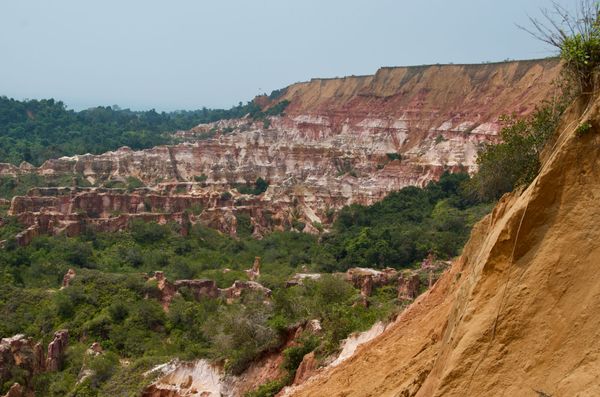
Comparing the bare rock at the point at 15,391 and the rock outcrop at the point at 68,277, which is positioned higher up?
the rock outcrop at the point at 68,277

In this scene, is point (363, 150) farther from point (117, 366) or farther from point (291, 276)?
point (117, 366)

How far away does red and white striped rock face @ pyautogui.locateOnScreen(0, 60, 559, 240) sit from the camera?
→ 1880 inches

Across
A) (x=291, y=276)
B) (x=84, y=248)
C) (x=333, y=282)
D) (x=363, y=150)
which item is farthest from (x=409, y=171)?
(x=333, y=282)

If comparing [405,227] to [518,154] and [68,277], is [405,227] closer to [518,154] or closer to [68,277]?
[68,277]

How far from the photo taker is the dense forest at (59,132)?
65.9m

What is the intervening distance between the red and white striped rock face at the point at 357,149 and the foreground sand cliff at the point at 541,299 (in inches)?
1417

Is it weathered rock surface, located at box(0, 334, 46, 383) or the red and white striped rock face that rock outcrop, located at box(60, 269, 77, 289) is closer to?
weathered rock surface, located at box(0, 334, 46, 383)

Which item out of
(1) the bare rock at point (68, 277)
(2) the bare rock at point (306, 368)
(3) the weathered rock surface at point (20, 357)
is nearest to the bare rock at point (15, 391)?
(3) the weathered rock surface at point (20, 357)

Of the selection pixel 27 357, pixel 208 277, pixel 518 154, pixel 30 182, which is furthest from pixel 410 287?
pixel 30 182

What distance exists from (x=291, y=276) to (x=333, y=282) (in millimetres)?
9235

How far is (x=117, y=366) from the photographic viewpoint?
19391 millimetres

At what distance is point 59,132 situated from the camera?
78.2 metres

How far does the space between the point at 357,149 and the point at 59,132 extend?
137 feet

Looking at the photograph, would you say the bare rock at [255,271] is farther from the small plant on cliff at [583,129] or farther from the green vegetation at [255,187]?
the small plant on cliff at [583,129]
